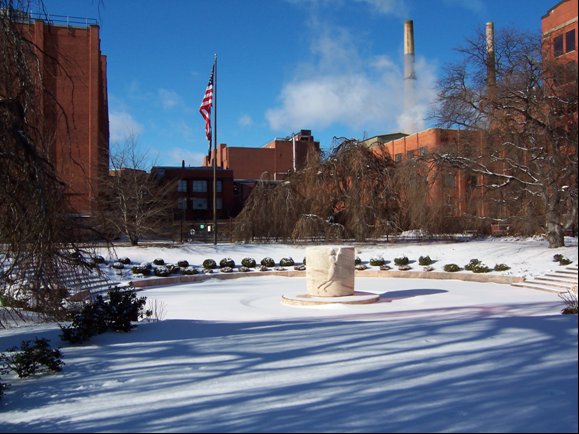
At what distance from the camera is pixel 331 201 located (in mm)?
33219

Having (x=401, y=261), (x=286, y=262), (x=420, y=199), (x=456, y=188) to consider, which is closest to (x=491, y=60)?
(x=456, y=188)

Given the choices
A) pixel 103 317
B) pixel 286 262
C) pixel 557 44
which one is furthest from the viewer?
pixel 286 262

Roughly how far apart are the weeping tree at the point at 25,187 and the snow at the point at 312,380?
1.24 m

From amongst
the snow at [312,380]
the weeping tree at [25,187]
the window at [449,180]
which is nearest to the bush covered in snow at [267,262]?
the window at [449,180]

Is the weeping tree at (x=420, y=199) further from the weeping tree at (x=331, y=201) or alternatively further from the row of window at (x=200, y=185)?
the row of window at (x=200, y=185)

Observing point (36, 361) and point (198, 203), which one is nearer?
point (36, 361)

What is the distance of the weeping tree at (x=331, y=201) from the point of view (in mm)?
32188

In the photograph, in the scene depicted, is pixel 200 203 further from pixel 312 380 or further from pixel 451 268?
pixel 312 380

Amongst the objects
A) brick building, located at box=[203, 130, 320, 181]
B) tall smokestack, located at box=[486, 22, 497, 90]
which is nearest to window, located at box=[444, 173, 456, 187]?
tall smokestack, located at box=[486, 22, 497, 90]

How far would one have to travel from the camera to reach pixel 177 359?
6.82 metres

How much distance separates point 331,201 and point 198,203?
32.5 m

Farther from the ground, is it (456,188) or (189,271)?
(456,188)

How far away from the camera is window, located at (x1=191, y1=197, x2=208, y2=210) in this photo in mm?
62938

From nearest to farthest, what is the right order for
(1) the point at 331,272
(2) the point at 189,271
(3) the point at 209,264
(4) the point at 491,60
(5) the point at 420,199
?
(1) the point at 331,272
(2) the point at 189,271
(4) the point at 491,60
(3) the point at 209,264
(5) the point at 420,199
